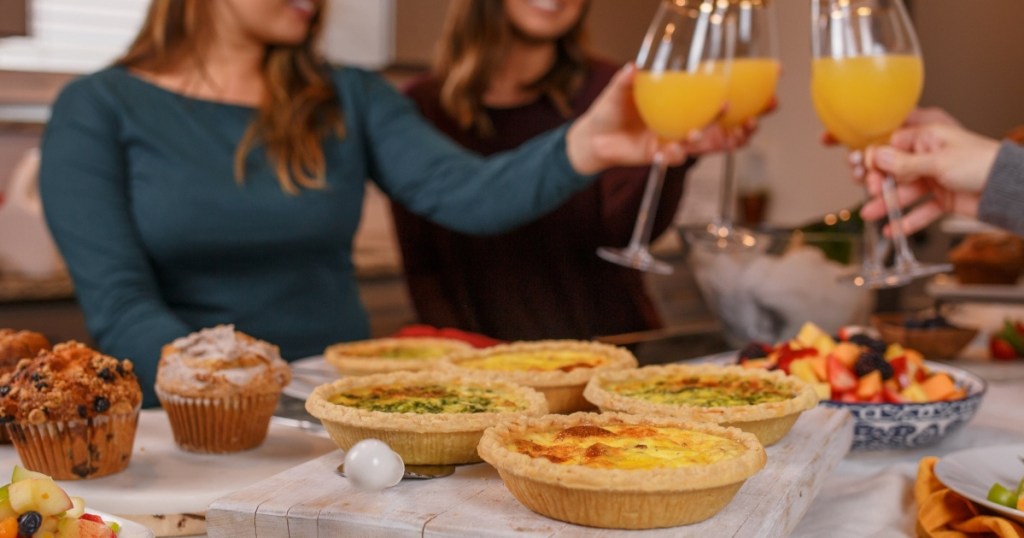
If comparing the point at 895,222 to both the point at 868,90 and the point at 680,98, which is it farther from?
the point at 680,98

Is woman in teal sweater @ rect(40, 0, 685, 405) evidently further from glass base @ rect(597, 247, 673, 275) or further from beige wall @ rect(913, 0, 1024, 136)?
beige wall @ rect(913, 0, 1024, 136)

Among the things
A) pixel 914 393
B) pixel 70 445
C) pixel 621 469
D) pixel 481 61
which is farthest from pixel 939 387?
pixel 481 61

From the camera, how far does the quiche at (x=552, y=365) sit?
1.44 m

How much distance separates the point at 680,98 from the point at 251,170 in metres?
0.91

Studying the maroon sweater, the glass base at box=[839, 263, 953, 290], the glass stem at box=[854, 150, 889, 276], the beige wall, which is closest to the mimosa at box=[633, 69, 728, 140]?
the glass stem at box=[854, 150, 889, 276]

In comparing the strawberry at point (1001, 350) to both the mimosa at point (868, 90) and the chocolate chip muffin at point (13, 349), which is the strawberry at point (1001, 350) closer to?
the mimosa at point (868, 90)

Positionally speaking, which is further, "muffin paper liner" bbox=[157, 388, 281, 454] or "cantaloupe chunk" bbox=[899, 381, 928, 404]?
"cantaloupe chunk" bbox=[899, 381, 928, 404]

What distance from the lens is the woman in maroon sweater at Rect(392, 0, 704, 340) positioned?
2859mm

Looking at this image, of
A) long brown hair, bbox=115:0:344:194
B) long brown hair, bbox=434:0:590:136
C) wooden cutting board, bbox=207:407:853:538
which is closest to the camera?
wooden cutting board, bbox=207:407:853:538

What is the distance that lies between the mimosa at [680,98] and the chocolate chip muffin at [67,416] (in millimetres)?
1045

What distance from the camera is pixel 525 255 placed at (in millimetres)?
2900

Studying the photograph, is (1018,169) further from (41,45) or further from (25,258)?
(41,45)

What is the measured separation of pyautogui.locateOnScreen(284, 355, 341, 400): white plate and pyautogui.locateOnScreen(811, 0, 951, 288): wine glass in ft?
3.07

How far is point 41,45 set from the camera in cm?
401
